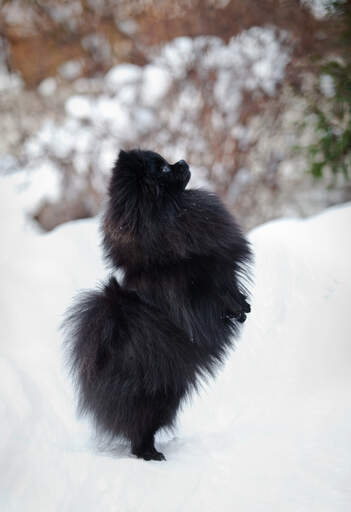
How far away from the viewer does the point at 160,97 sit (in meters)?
5.34

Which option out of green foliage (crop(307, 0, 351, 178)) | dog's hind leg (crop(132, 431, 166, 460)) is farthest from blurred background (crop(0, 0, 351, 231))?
dog's hind leg (crop(132, 431, 166, 460))

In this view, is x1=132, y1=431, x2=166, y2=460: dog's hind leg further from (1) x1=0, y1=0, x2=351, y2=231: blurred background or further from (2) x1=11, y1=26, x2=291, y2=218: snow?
(2) x1=11, y1=26, x2=291, y2=218: snow

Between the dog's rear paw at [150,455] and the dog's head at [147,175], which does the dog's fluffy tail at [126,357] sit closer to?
the dog's rear paw at [150,455]

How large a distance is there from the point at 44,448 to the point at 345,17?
3.58m

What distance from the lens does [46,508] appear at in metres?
1.53

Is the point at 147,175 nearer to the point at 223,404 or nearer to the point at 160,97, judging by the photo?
the point at 223,404

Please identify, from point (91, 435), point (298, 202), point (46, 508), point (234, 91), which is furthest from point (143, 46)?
point (46, 508)

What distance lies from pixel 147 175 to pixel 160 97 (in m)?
3.76

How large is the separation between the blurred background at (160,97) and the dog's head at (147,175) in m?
3.02

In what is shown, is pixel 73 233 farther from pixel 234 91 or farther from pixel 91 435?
pixel 234 91

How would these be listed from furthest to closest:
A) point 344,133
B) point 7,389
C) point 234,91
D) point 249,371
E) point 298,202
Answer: point 298,202 → point 234,91 → point 344,133 → point 249,371 → point 7,389

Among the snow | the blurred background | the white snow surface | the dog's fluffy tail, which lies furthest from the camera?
the snow

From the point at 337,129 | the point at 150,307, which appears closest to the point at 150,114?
the point at 337,129

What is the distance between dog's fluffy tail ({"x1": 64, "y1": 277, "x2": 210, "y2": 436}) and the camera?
5.98 ft
